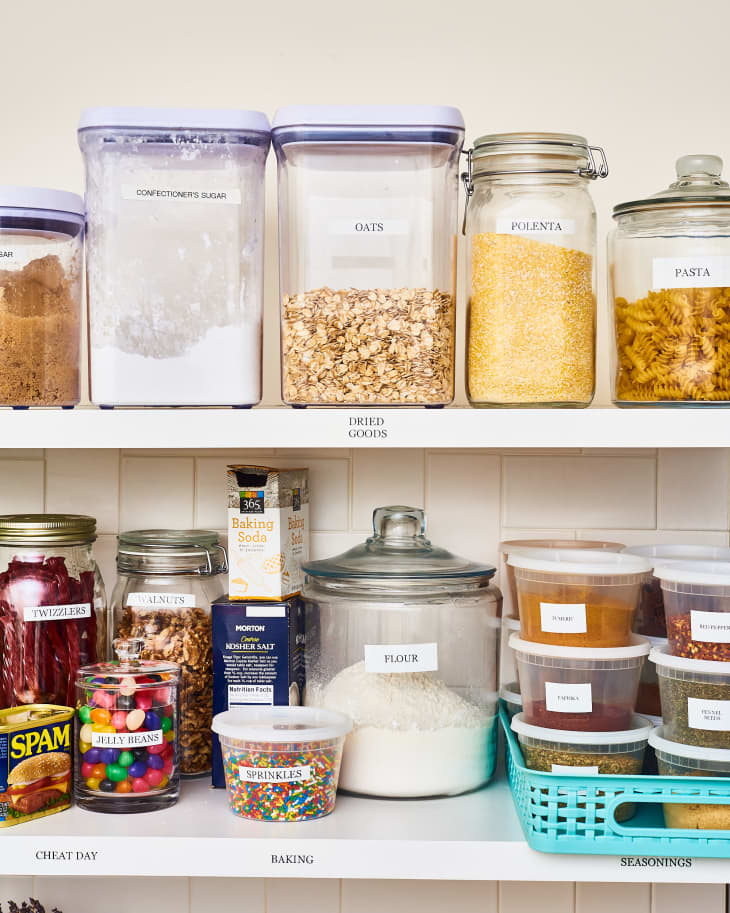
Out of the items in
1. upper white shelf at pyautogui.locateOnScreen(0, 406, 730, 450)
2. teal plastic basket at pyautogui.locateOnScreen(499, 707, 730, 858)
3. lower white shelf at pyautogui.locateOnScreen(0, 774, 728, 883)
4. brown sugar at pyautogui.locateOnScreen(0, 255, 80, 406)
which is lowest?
lower white shelf at pyautogui.locateOnScreen(0, 774, 728, 883)

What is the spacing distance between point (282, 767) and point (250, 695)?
0.12 m

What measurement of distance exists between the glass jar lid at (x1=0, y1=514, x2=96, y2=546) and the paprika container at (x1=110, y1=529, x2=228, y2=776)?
0.05 m

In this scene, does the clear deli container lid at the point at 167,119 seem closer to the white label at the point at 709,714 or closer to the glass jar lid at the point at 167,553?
the glass jar lid at the point at 167,553

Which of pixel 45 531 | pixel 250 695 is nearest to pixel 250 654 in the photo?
pixel 250 695

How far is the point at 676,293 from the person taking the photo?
1014 mm

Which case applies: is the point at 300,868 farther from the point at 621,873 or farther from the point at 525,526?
the point at 525,526

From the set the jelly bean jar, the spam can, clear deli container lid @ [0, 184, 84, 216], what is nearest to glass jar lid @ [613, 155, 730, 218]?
clear deli container lid @ [0, 184, 84, 216]

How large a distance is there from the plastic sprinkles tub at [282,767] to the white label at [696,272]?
58 centimetres

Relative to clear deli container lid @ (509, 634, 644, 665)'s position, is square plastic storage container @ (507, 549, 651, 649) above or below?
above

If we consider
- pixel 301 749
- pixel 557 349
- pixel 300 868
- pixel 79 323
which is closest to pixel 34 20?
pixel 79 323

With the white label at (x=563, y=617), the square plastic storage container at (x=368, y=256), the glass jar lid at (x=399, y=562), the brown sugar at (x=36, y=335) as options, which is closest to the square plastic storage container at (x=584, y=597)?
the white label at (x=563, y=617)

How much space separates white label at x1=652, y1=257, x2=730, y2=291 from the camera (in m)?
1.00

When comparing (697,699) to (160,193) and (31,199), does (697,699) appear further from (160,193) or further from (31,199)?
(31,199)

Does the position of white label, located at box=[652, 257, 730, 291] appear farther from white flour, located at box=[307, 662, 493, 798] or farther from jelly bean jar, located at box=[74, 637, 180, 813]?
jelly bean jar, located at box=[74, 637, 180, 813]
